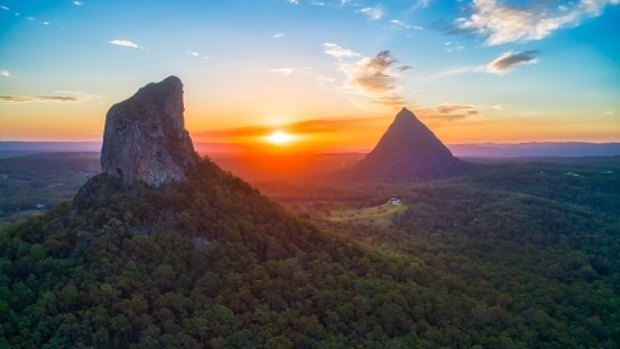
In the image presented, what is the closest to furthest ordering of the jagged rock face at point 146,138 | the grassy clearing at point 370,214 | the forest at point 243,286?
Answer: the forest at point 243,286 < the jagged rock face at point 146,138 < the grassy clearing at point 370,214

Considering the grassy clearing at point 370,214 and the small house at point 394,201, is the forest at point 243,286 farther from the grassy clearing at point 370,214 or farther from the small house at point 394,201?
the small house at point 394,201

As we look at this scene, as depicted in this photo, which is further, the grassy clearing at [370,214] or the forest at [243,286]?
the grassy clearing at [370,214]

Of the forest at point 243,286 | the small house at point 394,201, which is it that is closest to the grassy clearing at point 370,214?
the small house at point 394,201

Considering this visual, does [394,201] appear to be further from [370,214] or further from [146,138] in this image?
[146,138]

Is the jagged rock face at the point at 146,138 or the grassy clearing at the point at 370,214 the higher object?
the jagged rock face at the point at 146,138

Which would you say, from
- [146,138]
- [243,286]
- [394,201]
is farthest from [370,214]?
[146,138]

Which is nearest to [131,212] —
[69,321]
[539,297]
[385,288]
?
[69,321]

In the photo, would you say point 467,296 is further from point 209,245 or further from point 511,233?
point 511,233
